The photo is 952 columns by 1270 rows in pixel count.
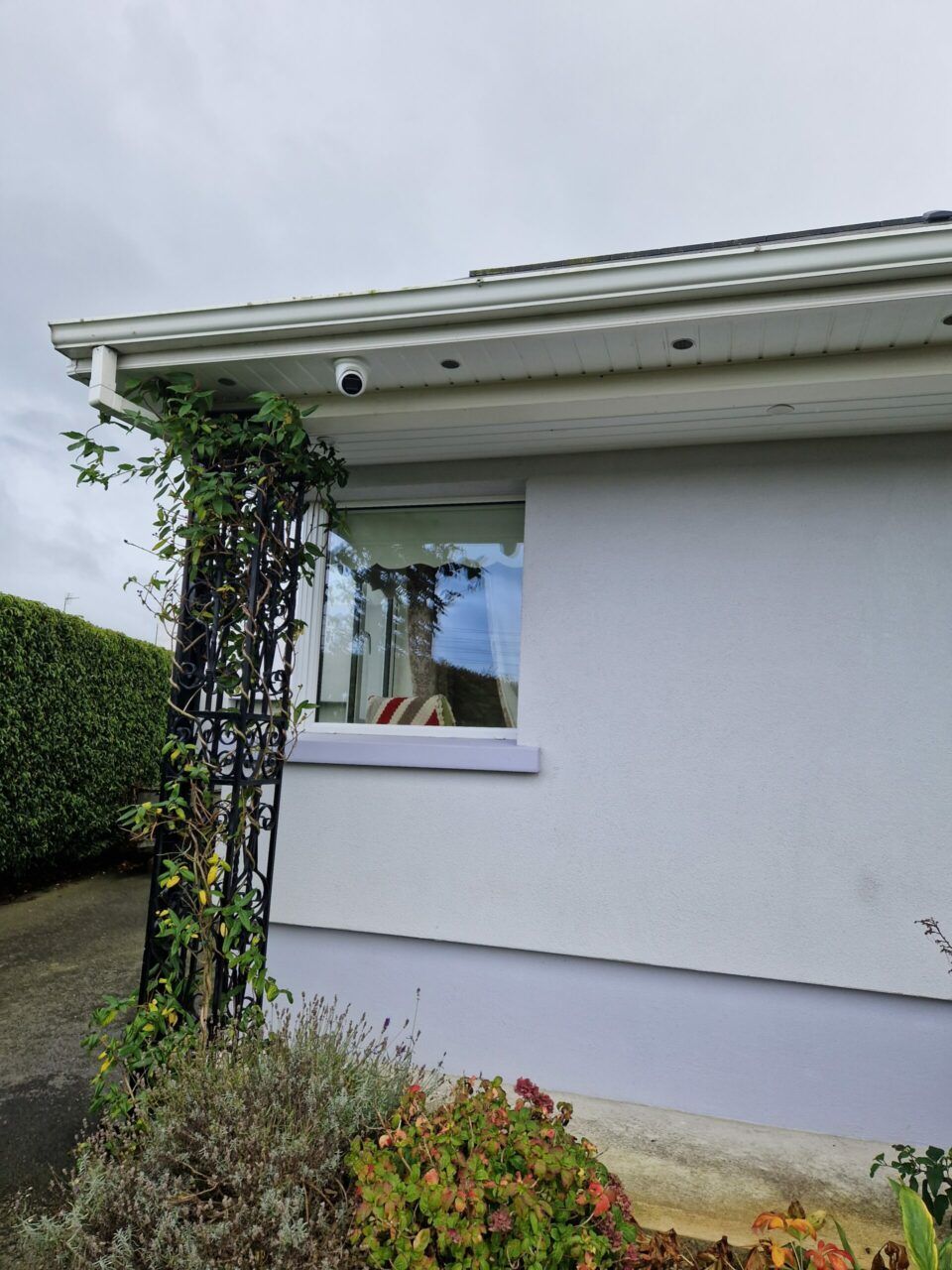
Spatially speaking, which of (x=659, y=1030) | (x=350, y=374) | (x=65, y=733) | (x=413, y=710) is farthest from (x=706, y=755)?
(x=65, y=733)

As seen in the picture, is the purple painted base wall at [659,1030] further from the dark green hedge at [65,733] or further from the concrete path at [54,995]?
the dark green hedge at [65,733]

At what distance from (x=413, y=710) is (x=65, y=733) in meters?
4.99

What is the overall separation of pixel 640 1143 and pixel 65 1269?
6.34ft

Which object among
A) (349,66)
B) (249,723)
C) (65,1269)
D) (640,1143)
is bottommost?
(640,1143)

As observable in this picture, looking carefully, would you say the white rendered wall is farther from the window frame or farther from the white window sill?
the window frame

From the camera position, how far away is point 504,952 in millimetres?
3387

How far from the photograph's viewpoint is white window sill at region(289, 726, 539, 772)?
338 cm

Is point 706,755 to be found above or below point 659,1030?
above

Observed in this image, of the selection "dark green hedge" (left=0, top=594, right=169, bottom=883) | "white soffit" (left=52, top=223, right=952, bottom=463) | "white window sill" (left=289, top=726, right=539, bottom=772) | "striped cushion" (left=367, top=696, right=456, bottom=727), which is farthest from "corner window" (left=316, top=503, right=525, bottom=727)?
"dark green hedge" (left=0, top=594, right=169, bottom=883)

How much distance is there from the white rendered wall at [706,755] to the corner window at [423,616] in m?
0.28

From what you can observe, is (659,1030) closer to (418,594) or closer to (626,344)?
(418,594)

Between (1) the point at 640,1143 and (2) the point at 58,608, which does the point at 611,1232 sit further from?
(2) the point at 58,608

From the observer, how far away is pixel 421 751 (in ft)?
11.3

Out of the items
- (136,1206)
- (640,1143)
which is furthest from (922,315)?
(136,1206)
